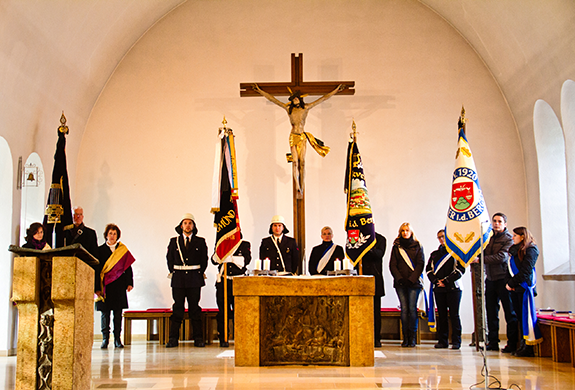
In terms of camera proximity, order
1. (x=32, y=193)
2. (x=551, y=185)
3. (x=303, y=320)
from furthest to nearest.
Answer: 1. (x=551, y=185)
2. (x=32, y=193)
3. (x=303, y=320)

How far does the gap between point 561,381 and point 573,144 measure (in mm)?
3608

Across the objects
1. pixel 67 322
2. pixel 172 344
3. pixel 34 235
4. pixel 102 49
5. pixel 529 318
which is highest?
pixel 102 49

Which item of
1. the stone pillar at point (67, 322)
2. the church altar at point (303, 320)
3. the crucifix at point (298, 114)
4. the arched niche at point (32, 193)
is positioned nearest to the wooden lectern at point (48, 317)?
the stone pillar at point (67, 322)

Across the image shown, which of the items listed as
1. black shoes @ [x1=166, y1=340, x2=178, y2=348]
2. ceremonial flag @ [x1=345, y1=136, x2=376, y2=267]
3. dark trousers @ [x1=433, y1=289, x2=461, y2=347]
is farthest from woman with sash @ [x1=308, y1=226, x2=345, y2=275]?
black shoes @ [x1=166, y1=340, x2=178, y2=348]

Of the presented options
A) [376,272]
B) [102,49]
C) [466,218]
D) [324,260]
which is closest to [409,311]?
[376,272]

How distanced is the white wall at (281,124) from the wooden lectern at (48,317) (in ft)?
19.3

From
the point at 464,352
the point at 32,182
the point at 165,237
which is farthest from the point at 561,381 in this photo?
the point at 32,182

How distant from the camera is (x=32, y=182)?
768 cm

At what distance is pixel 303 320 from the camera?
566 cm

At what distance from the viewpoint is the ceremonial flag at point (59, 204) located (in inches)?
280

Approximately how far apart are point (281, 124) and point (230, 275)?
248cm

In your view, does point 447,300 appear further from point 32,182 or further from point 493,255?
point 32,182

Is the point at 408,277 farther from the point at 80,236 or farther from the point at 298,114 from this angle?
the point at 80,236

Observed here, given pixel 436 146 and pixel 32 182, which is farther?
pixel 436 146
